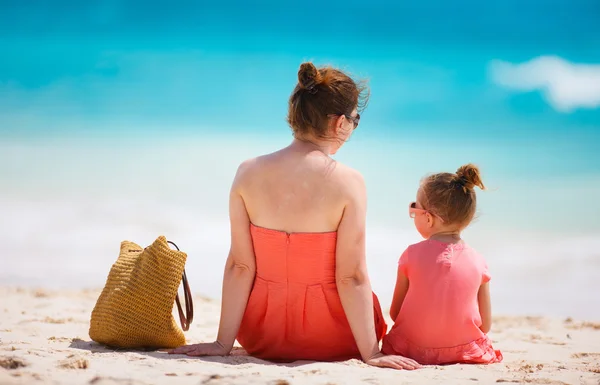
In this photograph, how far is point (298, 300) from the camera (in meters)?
3.19

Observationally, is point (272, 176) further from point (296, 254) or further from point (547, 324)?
point (547, 324)

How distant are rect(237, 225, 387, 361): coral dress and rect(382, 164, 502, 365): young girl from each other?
289mm

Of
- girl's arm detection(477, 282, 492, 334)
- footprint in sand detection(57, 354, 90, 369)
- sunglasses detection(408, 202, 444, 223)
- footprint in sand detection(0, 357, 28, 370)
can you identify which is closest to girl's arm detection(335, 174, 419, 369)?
sunglasses detection(408, 202, 444, 223)

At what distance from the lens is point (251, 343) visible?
3311mm

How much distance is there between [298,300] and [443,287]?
684 millimetres

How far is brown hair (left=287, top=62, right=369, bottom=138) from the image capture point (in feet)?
10.2

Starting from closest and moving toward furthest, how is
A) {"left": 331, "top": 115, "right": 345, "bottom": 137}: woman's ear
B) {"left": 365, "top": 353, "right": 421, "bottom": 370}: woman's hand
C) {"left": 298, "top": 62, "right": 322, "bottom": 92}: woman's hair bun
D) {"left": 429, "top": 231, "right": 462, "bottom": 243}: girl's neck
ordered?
{"left": 365, "top": 353, "right": 421, "bottom": 370}: woman's hand
{"left": 298, "top": 62, "right": 322, "bottom": 92}: woman's hair bun
{"left": 331, "top": 115, "right": 345, "bottom": 137}: woman's ear
{"left": 429, "top": 231, "right": 462, "bottom": 243}: girl's neck

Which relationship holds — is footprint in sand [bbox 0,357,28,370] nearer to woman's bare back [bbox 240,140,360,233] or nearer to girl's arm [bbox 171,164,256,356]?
girl's arm [bbox 171,164,256,356]

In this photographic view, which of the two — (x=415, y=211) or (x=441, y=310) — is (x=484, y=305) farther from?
(x=415, y=211)

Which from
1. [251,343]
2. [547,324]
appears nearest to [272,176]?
[251,343]

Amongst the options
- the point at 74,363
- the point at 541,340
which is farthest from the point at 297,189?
the point at 541,340

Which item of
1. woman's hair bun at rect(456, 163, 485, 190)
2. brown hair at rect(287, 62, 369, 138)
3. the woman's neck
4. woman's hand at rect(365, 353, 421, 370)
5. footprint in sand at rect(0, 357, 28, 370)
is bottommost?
footprint in sand at rect(0, 357, 28, 370)

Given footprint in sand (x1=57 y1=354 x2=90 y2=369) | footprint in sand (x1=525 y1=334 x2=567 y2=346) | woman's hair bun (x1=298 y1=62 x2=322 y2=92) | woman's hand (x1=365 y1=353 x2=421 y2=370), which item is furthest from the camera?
footprint in sand (x1=525 y1=334 x2=567 y2=346)

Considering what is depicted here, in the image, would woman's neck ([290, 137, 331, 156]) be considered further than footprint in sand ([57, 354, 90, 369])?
Yes
